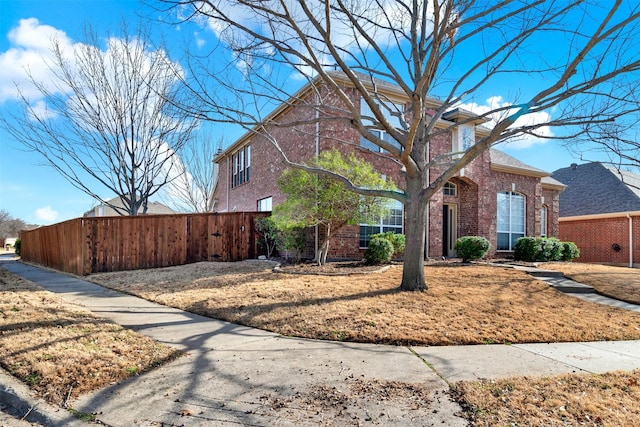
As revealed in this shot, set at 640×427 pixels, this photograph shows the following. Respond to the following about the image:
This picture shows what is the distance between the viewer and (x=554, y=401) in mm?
3342

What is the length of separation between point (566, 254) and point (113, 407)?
1738 centimetres

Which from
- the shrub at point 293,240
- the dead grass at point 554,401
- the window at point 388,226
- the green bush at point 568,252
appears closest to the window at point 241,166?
the shrub at point 293,240

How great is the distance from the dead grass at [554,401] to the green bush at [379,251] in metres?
8.05

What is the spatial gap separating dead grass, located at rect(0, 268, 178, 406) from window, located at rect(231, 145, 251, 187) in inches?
569

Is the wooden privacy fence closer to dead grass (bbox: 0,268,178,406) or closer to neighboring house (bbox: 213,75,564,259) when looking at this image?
neighboring house (bbox: 213,75,564,259)

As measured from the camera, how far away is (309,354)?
14.9 feet

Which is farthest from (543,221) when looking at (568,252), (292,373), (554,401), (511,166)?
(292,373)

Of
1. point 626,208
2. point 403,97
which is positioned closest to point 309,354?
point 403,97

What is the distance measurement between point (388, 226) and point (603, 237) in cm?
1337

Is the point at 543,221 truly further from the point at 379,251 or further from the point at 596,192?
the point at 379,251

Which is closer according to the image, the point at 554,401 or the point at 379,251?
the point at 554,401

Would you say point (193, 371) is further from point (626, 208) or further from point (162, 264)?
point (626, 208)

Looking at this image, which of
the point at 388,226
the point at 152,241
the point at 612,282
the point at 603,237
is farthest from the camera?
the point at 603,237

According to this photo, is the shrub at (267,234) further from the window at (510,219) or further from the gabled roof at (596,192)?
the gabled roof at (596,192)
